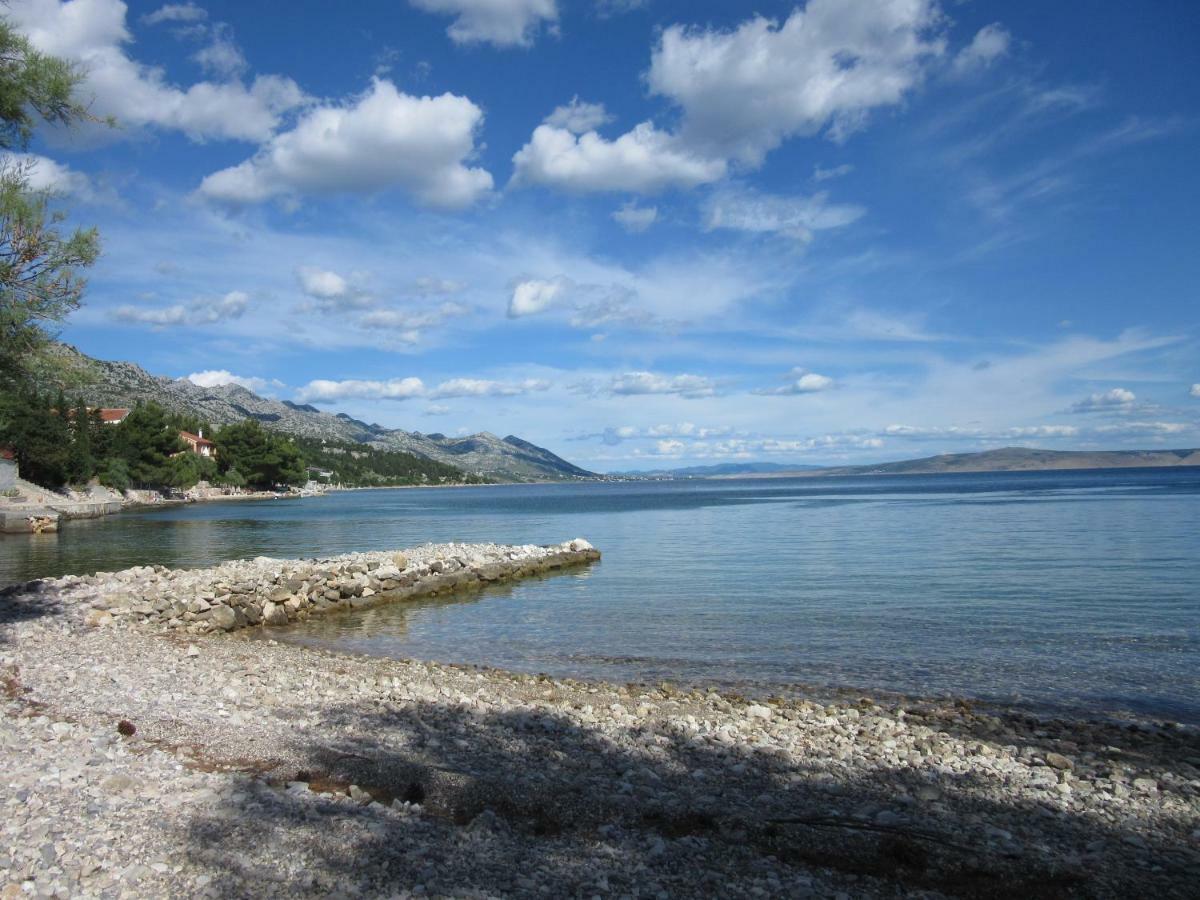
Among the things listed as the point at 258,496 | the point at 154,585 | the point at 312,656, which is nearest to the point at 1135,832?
the point at 312,656

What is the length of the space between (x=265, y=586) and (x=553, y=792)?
18.5m

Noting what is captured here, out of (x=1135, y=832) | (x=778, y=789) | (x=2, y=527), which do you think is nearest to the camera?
(x=1135, y=832)

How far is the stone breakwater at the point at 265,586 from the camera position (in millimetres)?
20547

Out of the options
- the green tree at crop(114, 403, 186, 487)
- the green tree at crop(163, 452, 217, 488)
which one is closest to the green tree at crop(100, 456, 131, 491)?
the green tree at crop(114, 403, 186, 487)

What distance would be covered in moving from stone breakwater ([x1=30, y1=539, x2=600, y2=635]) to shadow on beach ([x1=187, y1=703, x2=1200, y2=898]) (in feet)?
42.0

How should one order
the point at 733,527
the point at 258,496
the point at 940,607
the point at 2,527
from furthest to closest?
1. the point at 258,496
2. the point at 733,527
3. the point at 2,527
4. the point at 940,607

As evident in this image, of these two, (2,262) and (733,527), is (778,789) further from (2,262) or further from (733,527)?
(733,527)

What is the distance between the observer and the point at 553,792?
8.35 meters

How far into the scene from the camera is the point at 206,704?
37.0 feet

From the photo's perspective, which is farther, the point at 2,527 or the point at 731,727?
the point at 2,527

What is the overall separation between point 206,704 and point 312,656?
618 centimetres

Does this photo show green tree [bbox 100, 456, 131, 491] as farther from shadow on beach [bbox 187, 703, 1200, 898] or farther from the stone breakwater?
shadow on beach [bbox 187, 703, 1200, 898]

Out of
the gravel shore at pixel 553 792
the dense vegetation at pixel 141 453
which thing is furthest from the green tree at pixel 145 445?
the gravel shore at pixel 553 792

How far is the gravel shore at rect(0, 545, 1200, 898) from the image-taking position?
615 cm
